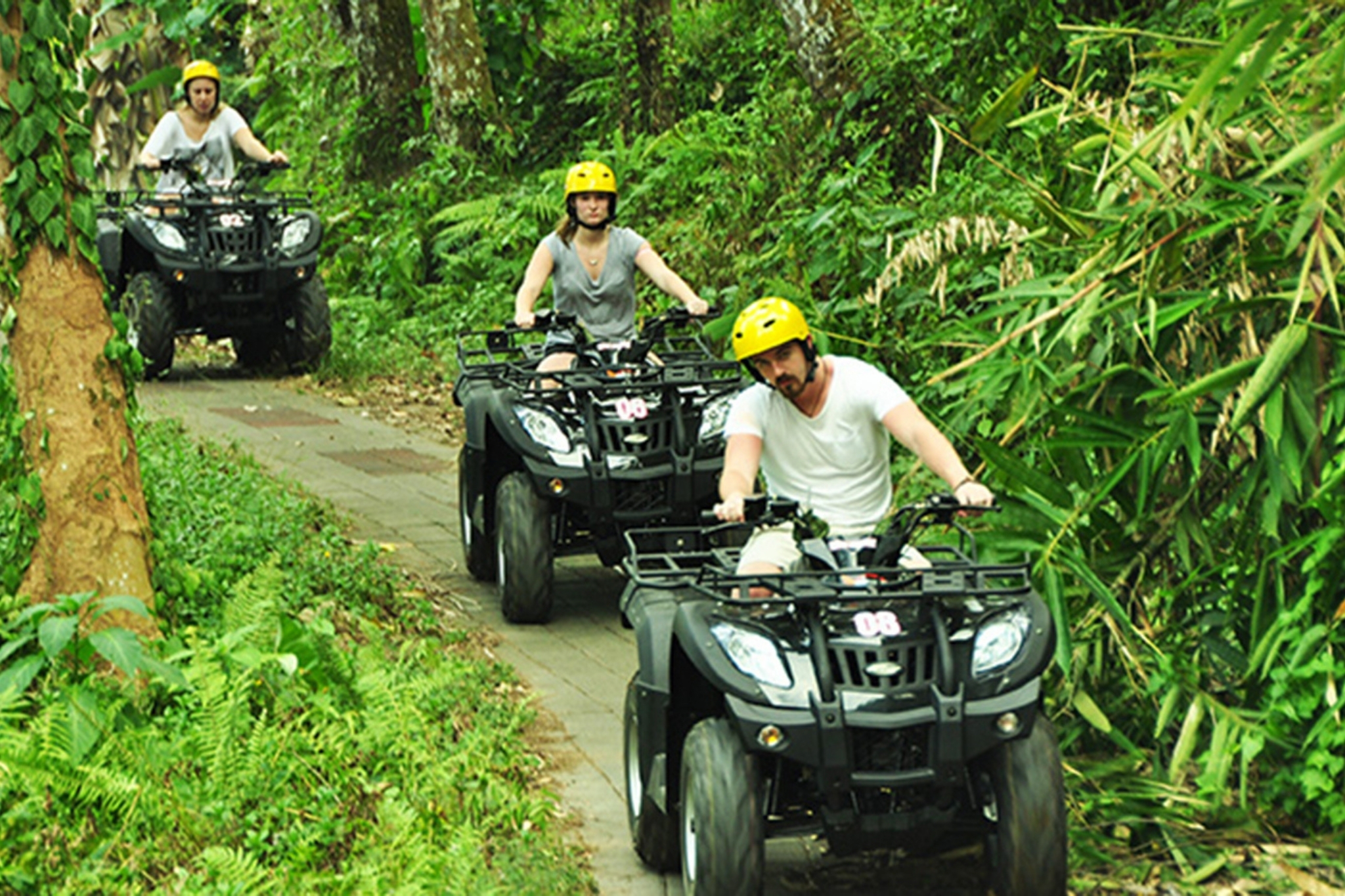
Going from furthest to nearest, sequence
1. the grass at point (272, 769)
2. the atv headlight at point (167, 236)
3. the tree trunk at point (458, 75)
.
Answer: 1. the tree trunk at point (458, 75)
2. the atv headlight at point (167, 236)
3. the grass at point (272, 769)

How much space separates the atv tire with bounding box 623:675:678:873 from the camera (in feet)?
18.7

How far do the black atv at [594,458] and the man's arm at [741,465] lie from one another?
240 centimetres

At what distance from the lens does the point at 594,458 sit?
8523mm

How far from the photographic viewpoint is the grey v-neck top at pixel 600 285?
9812mm

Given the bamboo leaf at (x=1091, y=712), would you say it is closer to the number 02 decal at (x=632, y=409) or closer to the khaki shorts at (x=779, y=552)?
the khaki shorts at (x=779, y=552)

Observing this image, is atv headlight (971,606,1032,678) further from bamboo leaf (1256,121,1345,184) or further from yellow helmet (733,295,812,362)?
bamboo leaf (1256,121,1345,184)

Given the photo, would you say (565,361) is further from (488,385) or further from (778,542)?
(778,542)

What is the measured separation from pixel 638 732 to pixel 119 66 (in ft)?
64.1

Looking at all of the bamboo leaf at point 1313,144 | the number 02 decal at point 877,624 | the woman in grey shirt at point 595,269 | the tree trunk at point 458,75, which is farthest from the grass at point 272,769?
the tree trunk at point 458,75

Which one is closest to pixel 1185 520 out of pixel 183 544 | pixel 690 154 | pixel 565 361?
pixel 565 361

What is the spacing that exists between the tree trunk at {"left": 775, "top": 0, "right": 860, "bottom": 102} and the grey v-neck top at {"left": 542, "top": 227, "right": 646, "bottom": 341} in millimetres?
3694

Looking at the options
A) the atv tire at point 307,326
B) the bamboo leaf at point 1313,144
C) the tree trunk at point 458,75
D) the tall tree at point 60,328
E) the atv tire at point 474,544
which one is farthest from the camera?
the tree trunk at point 458,75

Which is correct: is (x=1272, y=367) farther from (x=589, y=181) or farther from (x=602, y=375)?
(x=589, y=181)

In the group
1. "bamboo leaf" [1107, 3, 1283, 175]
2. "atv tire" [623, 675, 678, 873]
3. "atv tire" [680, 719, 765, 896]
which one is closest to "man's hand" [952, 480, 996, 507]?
"atv tire" [680, 719, 765, 896]
